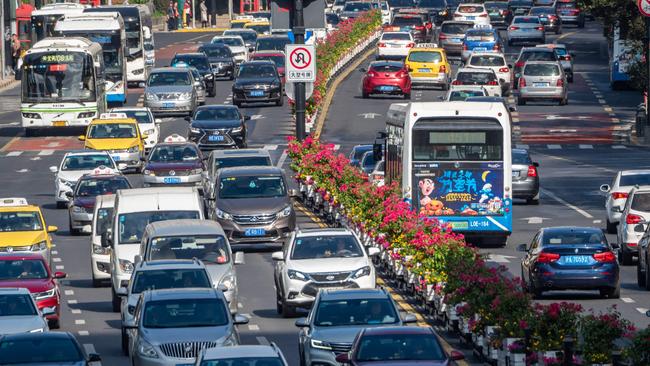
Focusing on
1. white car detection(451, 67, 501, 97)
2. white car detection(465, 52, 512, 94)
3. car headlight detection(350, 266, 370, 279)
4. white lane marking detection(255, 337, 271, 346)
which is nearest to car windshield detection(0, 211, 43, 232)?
car headlight detection(350, 266, 370, 279)

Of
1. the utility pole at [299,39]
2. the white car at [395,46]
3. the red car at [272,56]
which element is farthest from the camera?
the white car at [395,46]

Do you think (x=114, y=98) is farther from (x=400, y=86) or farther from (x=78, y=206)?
(x=78, y=206)

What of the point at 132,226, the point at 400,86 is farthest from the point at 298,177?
the point at 400,86

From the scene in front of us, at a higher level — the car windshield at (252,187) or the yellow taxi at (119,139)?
the car windshield at (252,187)

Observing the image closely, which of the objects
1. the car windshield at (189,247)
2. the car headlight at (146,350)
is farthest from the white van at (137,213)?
the car headlight at (146,350)

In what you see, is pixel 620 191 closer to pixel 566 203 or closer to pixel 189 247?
pixel 566 203

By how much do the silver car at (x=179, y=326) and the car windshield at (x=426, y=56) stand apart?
167 feet

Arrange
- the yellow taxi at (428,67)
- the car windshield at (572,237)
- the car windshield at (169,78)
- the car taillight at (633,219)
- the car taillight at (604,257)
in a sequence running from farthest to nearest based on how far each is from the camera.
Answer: the yellow taxi at (428,67) < the car windshield at (169,78) < the car taillight at (633,219) < the car windshield at (572,237) < the car taillight at (604,257)

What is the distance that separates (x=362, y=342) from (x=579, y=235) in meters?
11.6

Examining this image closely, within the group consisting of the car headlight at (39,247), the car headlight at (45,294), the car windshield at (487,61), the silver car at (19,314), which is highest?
the silver car at (19,314)

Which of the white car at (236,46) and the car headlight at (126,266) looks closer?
the car headlight at (126,266)

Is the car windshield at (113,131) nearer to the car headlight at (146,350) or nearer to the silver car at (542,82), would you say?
the silver car at (542,82)

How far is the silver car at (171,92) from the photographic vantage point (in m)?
67.6

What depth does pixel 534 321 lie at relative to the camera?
74.5 ft
